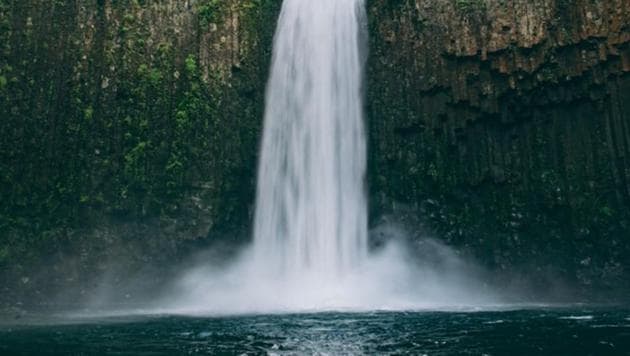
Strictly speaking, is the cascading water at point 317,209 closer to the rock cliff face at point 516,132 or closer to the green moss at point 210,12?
the rock cliff face at point 516,132

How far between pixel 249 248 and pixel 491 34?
32.5 ft

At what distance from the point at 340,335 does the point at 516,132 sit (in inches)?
439

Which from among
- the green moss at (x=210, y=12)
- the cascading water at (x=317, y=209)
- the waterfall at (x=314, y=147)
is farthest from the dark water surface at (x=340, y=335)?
the green moss at (x=210, y=12)

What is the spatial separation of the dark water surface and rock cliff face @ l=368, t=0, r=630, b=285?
498cm

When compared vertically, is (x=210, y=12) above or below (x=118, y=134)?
above

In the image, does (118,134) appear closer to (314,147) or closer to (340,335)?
(314,147)

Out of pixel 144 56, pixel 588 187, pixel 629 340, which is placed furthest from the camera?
pixel 144 56

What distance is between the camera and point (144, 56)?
64.5 ft

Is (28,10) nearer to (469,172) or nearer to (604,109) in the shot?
(469,172)

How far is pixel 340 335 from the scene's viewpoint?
10.2 metres

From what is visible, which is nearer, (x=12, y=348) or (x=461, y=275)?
(x=12, y=348)

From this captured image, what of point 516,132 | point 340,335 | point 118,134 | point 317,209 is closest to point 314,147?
point 317,209

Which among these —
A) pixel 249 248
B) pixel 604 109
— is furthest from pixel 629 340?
pixel 249 248

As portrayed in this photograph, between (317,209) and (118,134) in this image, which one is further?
(317,209)
